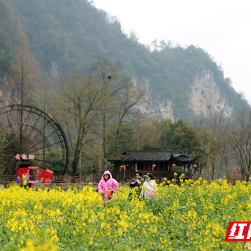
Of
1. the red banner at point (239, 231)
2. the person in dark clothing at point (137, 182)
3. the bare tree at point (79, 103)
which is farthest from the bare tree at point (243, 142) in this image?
the red banner at point (239, 231)

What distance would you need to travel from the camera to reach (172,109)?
107875 mm

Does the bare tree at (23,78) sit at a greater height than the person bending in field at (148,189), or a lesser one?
greater

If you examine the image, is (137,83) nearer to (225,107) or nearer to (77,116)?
(225,107)

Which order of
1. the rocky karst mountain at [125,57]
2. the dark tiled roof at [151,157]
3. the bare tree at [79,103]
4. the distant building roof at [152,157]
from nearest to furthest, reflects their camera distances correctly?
the distant building roof at [152,157]
the dark tiled roof at [151,157]
the bare tree at [79,103]
the rocky karst mountain at [125,57]

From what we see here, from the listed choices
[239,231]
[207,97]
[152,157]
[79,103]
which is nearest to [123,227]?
[239,231]

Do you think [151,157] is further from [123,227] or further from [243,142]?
[123,227]

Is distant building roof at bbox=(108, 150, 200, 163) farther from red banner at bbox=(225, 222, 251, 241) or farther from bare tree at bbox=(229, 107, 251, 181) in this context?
red banner at bbox=(225, 222, 251, 241)

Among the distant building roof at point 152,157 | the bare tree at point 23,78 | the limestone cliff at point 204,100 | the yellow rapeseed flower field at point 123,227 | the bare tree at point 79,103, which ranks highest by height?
the limestone cliff at point 204,100

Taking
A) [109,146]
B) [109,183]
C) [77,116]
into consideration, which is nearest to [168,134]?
[109,146]

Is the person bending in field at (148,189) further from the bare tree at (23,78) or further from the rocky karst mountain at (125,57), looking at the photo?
the rocky karst mountain at (125,57)

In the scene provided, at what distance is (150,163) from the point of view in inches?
1164

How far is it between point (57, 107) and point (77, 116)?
8.23ft

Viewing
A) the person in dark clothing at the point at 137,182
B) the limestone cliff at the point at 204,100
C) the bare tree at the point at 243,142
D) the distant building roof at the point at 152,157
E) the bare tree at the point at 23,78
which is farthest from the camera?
the limestone cliff at the point at 204,100

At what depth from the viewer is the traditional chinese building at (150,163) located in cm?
2784
